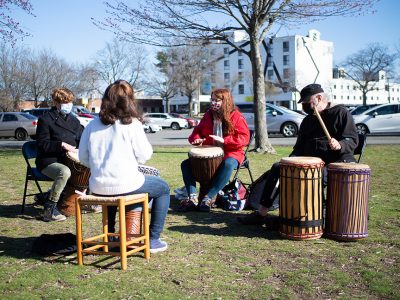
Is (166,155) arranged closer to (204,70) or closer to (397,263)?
(397,263)

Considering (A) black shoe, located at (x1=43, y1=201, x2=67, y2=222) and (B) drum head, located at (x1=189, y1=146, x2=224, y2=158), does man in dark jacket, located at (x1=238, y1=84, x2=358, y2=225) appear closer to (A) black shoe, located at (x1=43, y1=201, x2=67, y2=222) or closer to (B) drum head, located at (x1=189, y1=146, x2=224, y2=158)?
(B) drum head, located at (x1=189, y1=146, x2=224, y2=158)

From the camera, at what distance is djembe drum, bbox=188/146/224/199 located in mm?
6414

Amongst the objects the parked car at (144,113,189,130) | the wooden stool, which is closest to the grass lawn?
the wooden stool

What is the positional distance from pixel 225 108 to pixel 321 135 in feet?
5.42

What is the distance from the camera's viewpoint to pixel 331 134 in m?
5.32

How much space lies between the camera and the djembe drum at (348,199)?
15.4ft

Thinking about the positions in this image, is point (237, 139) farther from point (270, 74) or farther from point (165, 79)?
point (270, 74)

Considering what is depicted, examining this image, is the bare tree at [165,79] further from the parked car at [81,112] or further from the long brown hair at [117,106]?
the long brown hair at [117,106]

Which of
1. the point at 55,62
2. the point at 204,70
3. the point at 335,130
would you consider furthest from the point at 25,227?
the point at 204,70

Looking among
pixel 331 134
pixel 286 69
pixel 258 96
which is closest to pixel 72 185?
pixel 331 134

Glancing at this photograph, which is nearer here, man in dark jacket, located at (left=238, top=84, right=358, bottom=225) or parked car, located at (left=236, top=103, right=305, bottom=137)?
man in dark jacket, located at (left=238, top=84, right=358, bottom=225)

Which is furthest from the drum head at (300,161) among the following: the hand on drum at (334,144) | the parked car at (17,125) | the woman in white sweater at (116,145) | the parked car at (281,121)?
the parked car at (17,125)

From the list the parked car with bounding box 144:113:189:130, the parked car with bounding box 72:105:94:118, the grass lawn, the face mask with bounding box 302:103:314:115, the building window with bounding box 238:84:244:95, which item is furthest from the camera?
the building window with bounding box 238:84:244:95

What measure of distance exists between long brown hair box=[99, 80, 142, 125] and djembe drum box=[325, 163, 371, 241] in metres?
2.23
